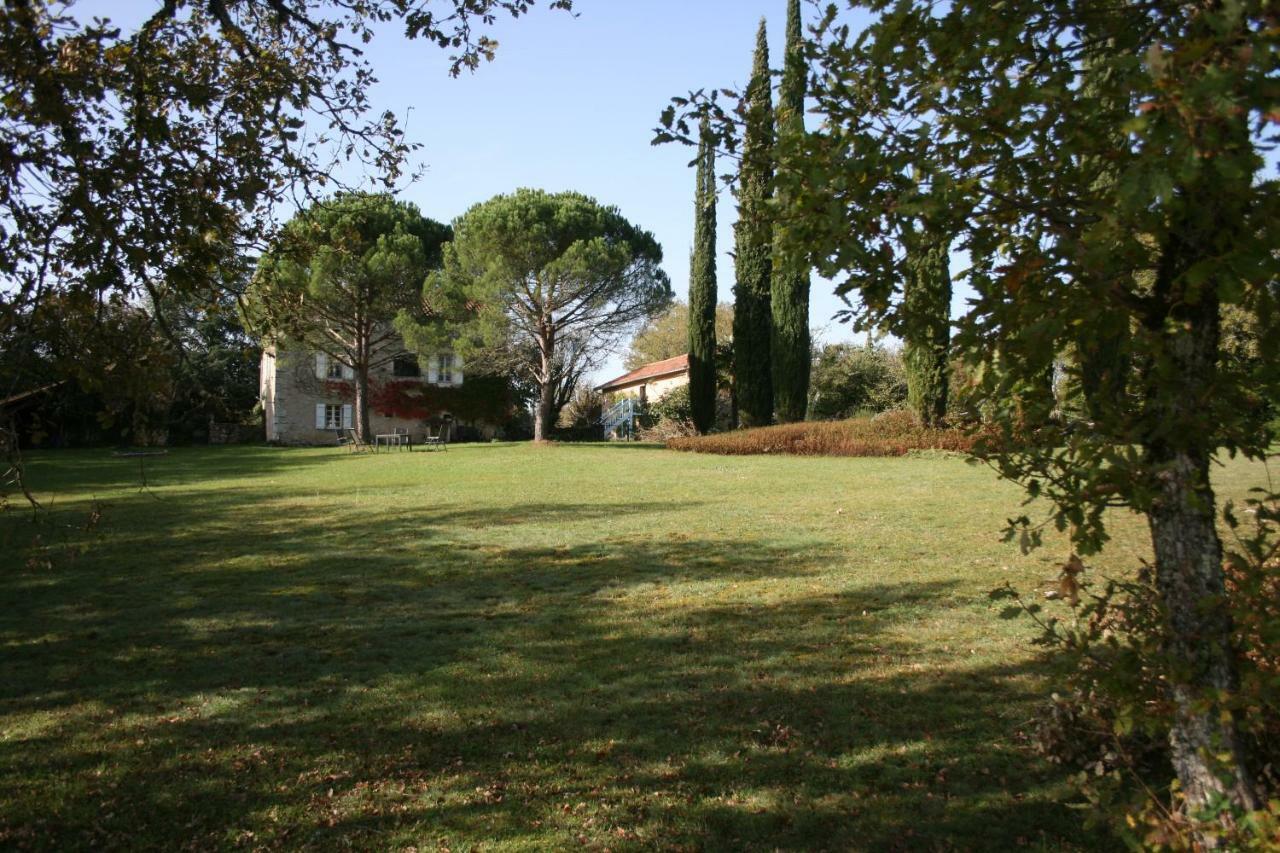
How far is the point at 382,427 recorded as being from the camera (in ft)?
125

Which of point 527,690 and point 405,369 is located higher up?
point 405,369

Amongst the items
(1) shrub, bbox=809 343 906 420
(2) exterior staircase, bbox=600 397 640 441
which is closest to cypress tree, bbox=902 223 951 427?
(1) shrub, bbox=809 343 906 420

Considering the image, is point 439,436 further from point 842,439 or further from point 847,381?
point 842,439

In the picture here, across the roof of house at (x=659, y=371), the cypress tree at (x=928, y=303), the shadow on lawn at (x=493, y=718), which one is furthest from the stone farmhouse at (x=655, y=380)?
the cypress tree at (x=928, y=303)

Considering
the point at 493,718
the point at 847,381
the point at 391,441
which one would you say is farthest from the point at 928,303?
the point at 391,441

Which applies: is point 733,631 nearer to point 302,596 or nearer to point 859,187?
point 302,596

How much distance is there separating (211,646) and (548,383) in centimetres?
2402

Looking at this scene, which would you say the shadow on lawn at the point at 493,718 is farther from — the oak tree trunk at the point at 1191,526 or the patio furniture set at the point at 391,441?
the patio furniture set at the point at 391,441

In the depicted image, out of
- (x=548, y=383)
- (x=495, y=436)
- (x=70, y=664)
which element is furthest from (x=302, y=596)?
(x=495, y=436)

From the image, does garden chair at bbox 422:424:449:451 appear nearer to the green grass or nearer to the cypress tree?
the green grass

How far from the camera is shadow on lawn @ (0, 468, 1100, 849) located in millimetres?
2977

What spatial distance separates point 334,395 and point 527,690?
35168 mm

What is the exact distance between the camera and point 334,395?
36.8m

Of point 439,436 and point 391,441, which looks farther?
point 439,436
